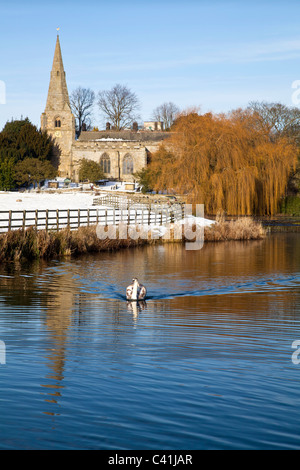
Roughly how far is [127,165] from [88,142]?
645 centimetres

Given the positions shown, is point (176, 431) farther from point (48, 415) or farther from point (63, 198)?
point (63, 198)

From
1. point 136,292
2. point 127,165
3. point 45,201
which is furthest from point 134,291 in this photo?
point 127,165

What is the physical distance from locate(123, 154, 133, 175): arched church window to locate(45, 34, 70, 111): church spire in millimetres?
13052

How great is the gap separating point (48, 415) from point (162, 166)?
39836 millimetres

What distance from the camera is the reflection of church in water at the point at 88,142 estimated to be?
90.6 metres

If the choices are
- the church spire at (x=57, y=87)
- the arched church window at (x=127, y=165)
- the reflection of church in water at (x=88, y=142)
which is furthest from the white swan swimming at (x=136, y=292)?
the church spire at (x=57, y=87)

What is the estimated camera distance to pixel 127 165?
3590 inches

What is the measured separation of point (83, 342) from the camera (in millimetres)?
10602

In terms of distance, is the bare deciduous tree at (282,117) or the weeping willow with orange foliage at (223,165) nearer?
the weeping willow with orange foliage at (223,165)

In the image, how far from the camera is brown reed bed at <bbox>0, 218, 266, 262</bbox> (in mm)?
23377

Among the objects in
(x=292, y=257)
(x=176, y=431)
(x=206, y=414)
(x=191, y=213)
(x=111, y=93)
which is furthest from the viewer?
(x=111, y=93)

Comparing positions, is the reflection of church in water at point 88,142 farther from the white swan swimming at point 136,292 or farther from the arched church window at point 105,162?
the white swan swimming at point 136,292

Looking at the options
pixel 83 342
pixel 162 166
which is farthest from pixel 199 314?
pixel 162 166
